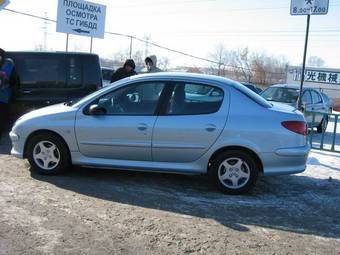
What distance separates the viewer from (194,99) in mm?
6828

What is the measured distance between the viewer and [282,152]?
260 inches

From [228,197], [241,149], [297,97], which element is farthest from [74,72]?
[297,97]

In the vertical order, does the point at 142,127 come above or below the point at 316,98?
below

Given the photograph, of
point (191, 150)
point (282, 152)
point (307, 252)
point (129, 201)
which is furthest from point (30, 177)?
point (307, 252)

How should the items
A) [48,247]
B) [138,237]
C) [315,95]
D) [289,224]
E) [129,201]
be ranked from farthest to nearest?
A: 1. [315,95]
2. [129,201]
3. [289,224]
4. [138,237]
5. [48,247]

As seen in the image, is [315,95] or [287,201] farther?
[315,95]

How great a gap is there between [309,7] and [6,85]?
19.9 feet

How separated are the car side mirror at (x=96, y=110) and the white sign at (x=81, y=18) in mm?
9114

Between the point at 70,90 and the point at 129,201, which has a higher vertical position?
the point at 70,90

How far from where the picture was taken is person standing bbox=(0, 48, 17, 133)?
939 centimetres

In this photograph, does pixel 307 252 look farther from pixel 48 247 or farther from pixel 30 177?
pixel 30 177

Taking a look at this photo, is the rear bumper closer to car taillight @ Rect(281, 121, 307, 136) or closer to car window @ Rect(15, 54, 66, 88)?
car taillight @ Rect(281, 121, 307, 136)

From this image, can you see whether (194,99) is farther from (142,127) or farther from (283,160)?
(283,160)

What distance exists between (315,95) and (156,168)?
1071cm
